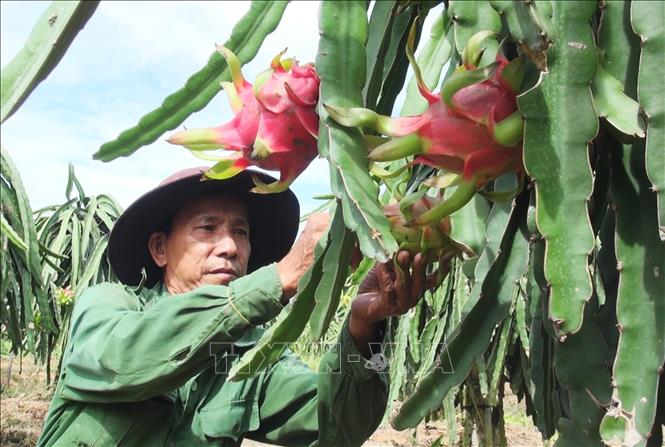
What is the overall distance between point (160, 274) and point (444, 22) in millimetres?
1302

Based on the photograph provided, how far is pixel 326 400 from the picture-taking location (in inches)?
60.7

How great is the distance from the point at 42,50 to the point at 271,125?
0.82 ft

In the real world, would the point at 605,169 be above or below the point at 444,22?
below

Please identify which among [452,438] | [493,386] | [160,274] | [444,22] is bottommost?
[452,438]

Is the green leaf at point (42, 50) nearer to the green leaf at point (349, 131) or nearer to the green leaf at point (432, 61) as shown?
the green leaf at point (349, 131)

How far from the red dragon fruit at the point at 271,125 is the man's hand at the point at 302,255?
355 millimetres

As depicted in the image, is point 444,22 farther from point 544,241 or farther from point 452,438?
point 452,438

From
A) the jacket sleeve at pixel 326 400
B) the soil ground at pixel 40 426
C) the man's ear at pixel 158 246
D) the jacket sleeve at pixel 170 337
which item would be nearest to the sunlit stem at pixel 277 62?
the jacket sleeve at pixel 170 337

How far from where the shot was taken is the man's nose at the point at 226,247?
5.65 feet

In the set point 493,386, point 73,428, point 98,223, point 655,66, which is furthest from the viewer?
point 98,223

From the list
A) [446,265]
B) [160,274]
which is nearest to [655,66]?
[446,265]

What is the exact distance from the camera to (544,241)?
0.67 m

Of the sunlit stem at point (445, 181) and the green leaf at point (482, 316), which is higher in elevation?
the sunlit stem at point (445, 181)

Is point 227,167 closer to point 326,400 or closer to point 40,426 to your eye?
point 326,400
